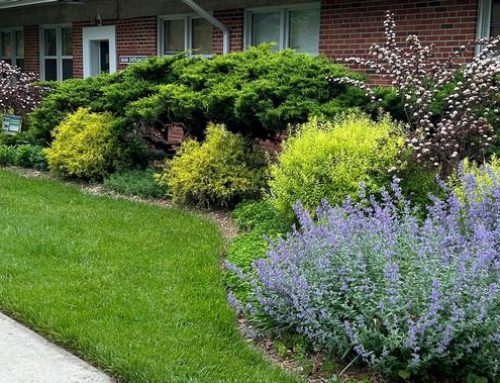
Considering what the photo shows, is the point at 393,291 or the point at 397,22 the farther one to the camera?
the point at 397,22

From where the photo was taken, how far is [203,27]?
13219 millimetres

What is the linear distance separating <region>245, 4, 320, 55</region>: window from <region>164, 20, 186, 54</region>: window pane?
2237 millimetres

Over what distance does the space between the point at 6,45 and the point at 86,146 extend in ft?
41.2

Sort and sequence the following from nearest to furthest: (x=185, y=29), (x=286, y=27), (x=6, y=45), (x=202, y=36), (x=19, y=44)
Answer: (x=286, y=27) → (x=202, y=36) → (x=185, y=29) → (x=19, y=44) → (x=6, y=45)

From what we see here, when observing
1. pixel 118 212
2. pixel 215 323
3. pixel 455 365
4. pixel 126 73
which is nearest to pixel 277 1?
pixel 126 73

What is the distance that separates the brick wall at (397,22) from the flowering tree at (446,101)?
1.61 meters

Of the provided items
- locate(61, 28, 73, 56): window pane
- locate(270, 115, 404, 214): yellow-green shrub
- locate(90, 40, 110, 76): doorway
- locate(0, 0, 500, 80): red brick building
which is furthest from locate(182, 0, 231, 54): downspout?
locate(61, 28, 73, 56): window pane

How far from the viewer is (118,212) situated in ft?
24.0

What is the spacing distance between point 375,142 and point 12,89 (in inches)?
363

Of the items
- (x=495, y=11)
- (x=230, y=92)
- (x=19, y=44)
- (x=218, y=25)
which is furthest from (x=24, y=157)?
(x=19, y=44)

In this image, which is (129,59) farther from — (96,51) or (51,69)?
(51,69)

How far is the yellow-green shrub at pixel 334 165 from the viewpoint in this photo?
5836 mm

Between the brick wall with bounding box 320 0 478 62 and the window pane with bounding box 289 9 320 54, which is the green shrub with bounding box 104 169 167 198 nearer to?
the brick wall with bounding box 320 0 478 62

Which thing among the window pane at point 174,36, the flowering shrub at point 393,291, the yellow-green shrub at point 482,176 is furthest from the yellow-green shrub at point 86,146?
the flowering shrub at point 393,291
